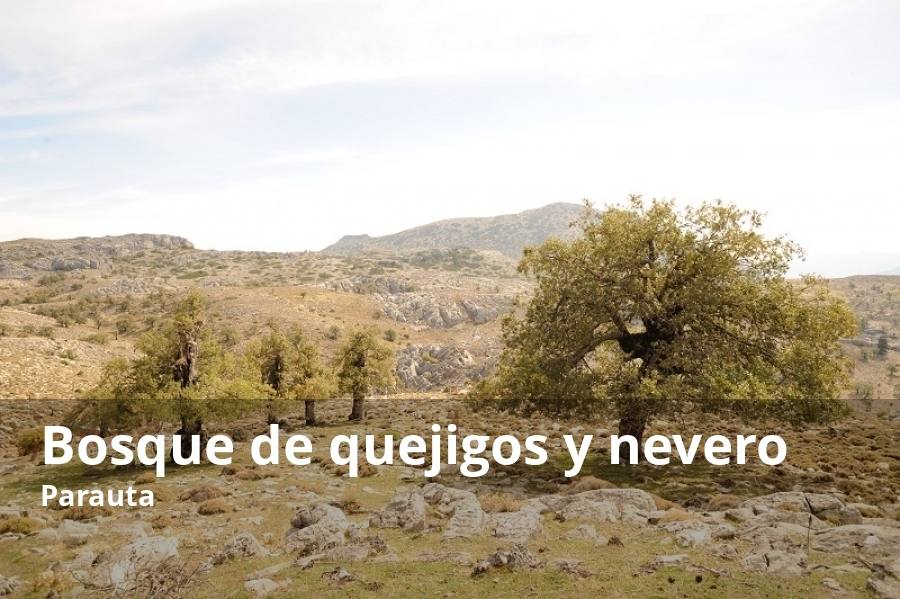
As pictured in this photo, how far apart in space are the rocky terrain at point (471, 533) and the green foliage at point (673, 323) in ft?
12.5

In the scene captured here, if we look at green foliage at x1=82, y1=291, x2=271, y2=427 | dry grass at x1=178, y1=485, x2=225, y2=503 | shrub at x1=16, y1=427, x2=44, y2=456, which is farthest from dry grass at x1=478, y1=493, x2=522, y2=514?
shrub at x1=16, y1=427, x2=44, y2=456

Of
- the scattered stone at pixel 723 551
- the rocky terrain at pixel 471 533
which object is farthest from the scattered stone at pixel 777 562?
the scattered stone at pixel 723 551

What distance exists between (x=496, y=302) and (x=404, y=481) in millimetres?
100581

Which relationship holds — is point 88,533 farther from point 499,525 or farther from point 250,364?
point 250,364

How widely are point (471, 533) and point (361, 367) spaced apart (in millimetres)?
34028

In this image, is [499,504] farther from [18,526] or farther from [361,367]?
[361,367]

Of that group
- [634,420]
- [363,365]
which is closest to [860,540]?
[634,420]

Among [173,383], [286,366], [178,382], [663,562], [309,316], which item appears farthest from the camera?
[309,316]

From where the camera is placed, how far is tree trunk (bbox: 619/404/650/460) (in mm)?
24219

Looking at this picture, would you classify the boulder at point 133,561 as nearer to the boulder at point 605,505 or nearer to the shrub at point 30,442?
the boulder at point 605,505

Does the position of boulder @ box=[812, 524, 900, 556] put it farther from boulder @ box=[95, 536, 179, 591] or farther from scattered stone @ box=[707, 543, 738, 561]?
boulder @ box=[95, 536, 179, 591]

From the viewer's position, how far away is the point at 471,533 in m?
16.5

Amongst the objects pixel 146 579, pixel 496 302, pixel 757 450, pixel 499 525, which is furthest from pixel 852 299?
pixel 146 579

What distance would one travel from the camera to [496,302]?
12581 cm
